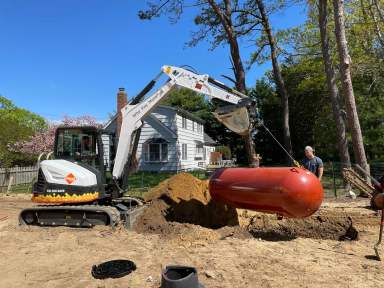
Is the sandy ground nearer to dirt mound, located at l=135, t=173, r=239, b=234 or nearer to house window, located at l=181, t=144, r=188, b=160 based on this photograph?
dirt mound, located at l=135, t=173, r=239, b=234

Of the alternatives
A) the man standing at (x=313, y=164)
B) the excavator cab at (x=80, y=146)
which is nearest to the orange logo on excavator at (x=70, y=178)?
the excavator cab at (x=80, y=146)

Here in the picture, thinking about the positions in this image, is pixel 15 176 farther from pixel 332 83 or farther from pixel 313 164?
pixel 313 164

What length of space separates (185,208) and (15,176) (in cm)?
1551

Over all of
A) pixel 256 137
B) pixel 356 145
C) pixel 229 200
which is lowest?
pixel 229 200

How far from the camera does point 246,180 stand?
25.3 ft

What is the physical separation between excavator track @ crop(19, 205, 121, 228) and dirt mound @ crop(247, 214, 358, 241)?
2.99 metres

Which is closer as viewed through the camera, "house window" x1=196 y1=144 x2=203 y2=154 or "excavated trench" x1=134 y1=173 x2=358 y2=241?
"excavated trench" x1=134 y1=173 x2=358 y2=241

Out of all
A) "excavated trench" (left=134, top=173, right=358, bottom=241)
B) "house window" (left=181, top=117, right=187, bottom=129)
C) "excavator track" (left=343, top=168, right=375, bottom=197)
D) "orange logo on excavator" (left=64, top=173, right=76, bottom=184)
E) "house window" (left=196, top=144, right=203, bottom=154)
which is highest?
"house window" (left=181, top=117, right=187, bottom=129)

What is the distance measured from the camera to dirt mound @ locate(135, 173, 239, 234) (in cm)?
922

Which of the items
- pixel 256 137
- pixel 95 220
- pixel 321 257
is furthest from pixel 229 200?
pixel 256 137

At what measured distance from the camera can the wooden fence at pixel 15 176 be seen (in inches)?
827

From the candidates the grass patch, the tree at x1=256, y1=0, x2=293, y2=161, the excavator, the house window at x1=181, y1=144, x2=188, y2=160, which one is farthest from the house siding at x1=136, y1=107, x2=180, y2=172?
the excavator

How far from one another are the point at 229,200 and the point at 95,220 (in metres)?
2.90

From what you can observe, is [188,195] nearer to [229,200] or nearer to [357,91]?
[229,200]
